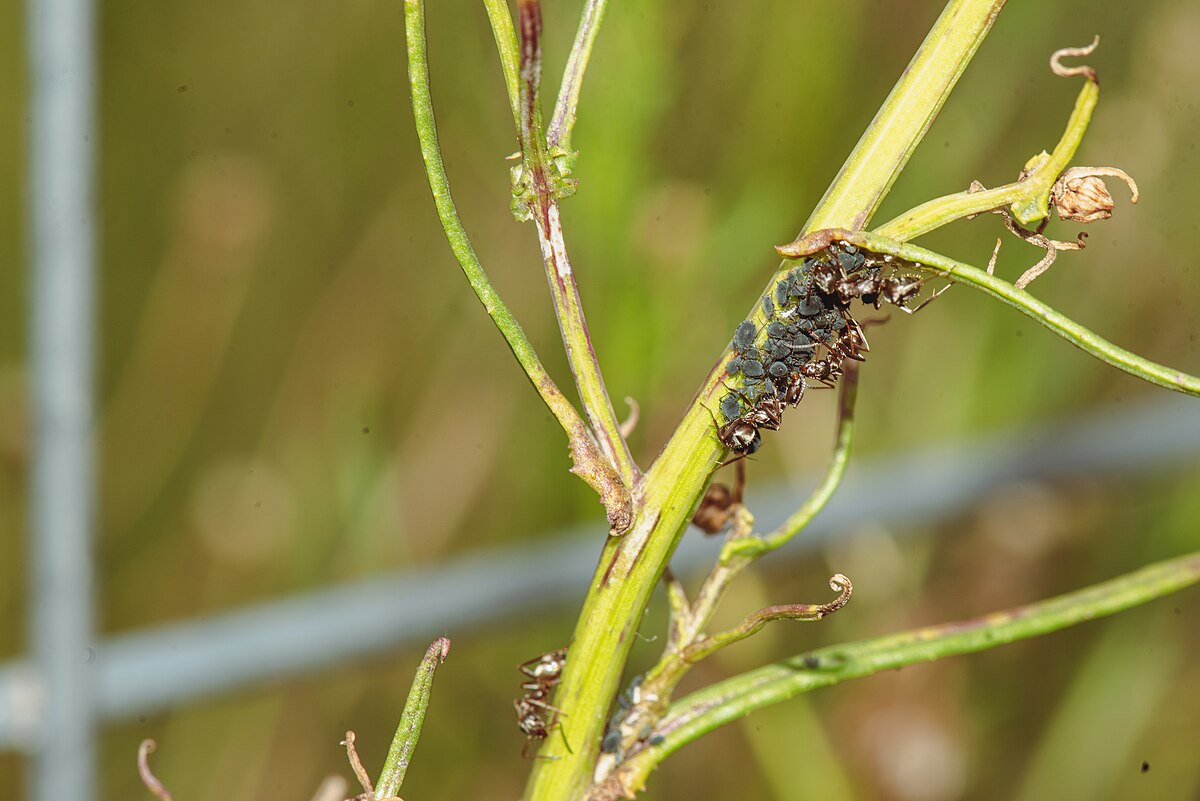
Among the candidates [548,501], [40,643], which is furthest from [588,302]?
[40,643]

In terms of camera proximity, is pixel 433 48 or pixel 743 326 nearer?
pixel 743 326

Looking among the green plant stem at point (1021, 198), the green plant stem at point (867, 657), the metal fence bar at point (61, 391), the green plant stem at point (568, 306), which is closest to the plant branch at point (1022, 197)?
the green plant stem at point (1021, 198)

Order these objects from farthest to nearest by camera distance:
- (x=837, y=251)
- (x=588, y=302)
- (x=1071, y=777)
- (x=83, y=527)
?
(x=1071, y=777), (x=588, y=302), (x=83, y=527), (x=837, y=251)

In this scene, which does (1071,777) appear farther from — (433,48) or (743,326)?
(743,326)

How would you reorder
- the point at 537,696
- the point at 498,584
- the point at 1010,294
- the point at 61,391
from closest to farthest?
the point at 1010,294
the point at 537,696
the point at 61,391
the point at 498,584

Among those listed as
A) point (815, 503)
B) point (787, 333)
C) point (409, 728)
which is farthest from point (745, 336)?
point (409, 728)

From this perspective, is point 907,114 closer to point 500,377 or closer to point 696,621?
point 696,621

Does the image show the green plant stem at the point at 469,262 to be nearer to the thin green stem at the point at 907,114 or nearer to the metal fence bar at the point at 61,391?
the thin green stem at the point at 907,114

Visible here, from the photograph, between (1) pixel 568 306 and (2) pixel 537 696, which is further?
(2) pixel 537 696
